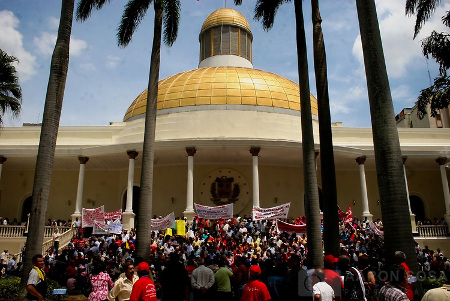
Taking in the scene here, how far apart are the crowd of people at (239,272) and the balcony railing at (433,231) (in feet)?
17.6

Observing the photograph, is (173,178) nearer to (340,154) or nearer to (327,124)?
(340,154)

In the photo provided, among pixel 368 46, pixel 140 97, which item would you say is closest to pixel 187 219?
pixel 140 97

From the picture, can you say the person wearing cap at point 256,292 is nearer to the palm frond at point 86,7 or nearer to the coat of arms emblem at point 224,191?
the palm frond at point 86,7

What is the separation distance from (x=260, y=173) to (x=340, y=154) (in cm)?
530

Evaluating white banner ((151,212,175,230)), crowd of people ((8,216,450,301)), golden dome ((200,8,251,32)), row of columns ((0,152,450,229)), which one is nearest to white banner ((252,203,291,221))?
crowd of people ((8,216,450,301))

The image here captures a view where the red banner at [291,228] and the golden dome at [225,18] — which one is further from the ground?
the golden dome at [225,18]

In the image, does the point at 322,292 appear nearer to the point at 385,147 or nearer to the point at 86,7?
the point at 385,147

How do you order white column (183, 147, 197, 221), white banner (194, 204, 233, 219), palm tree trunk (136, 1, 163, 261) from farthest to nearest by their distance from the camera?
white column (183, 147, 197, 221), white banner (194, 204, 233, 219), palm tree trunk (136, 1, 163, 261)

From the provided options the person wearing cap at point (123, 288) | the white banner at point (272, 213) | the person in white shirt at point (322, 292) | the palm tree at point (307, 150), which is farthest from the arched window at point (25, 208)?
the person in white shirt at point (322, 292)

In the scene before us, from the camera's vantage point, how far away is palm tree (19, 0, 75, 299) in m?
10.3

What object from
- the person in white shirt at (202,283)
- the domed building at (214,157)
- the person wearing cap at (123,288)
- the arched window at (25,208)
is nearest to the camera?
the person wearing cap at (123,288)

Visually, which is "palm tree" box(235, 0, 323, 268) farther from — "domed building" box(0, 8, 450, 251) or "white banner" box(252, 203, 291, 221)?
"domed building" box(0, 8, 450, 251)

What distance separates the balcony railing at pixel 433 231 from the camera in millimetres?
24031

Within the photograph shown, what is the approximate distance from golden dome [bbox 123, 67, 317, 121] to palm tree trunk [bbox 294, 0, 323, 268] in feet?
47.3
